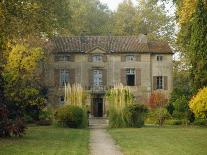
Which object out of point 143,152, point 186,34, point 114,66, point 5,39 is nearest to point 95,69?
point 114,66

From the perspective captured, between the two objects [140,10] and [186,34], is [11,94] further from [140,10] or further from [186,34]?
[140,10]

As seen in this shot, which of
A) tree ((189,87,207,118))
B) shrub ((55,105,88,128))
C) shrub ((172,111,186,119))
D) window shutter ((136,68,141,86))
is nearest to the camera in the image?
tree ((189,87,207,118))

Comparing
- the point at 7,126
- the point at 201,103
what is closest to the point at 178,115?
the point at 201,103

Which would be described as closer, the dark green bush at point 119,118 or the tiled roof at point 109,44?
the dark green bush at point 119,118

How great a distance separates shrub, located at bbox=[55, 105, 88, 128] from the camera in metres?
32.2

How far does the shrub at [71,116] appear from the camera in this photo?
1266 inches

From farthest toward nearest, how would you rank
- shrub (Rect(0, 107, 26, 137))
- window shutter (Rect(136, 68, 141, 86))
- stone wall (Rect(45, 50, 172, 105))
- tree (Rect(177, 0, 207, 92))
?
window shutter (Rect(136, 68, 141, 86)) < stone wall (Rect(45, 50, 172, 105)) < tree (Rect(177, 0, 207, 92)) < shrub (Rect(0, 107, 26, 137))

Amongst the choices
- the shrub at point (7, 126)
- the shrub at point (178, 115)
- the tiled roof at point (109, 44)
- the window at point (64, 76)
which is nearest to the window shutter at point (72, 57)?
the tiled roof at point (109, 44)

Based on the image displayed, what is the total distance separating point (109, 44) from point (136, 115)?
22.8m

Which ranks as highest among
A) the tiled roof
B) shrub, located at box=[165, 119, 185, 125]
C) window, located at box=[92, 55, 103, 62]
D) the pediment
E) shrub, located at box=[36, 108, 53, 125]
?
the tiled roof

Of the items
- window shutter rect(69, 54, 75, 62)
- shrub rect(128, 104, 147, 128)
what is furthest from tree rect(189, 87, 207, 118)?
window shutter rect(69, 54, 75, 62)

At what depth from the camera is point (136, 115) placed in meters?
32.9

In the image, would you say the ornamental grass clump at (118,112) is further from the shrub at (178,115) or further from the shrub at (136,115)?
the shrub at (178,115)

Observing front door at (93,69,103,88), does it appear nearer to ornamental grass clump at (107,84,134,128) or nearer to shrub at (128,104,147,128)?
shrub at (128,104,147,128)
